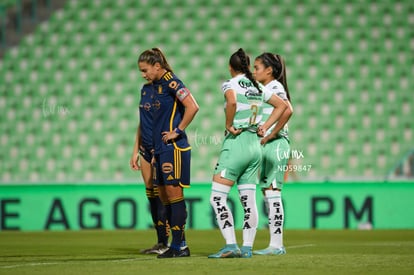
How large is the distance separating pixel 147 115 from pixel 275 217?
1.53 metres

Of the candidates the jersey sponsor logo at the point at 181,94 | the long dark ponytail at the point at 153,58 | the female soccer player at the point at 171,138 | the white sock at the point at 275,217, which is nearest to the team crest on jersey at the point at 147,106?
the female soccer player at the point at 171,138

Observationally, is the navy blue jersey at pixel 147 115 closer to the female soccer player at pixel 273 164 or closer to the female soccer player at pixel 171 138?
the female soccer player at pixel 171 138

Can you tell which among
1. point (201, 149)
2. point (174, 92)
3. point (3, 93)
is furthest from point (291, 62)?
point (174, 92)

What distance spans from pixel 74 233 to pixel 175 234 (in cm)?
509

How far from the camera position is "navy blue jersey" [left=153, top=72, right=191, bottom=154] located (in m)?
7.07

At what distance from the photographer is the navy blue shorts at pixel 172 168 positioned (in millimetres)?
7031

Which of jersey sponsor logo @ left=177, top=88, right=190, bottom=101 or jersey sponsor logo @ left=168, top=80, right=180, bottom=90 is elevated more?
jersey sponsor logo @ left=168, top=80, right=180, bottom=90

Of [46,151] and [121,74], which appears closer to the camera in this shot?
[46,151]

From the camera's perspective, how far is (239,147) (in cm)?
672

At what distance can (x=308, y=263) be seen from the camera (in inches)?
256

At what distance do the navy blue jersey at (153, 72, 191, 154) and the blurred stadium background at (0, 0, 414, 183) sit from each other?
23.2ft

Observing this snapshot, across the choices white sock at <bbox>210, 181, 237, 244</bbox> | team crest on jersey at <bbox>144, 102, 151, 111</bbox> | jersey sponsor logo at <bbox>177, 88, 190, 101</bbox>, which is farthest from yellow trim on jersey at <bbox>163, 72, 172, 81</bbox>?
white sock at <bbox>210, 181, 237, 244</bbox>

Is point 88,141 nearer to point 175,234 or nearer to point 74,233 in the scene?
point 74,233

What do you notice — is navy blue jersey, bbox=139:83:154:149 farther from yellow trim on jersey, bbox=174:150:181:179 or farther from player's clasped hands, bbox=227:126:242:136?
player's clasped hands, bbox=227:126:242:136
